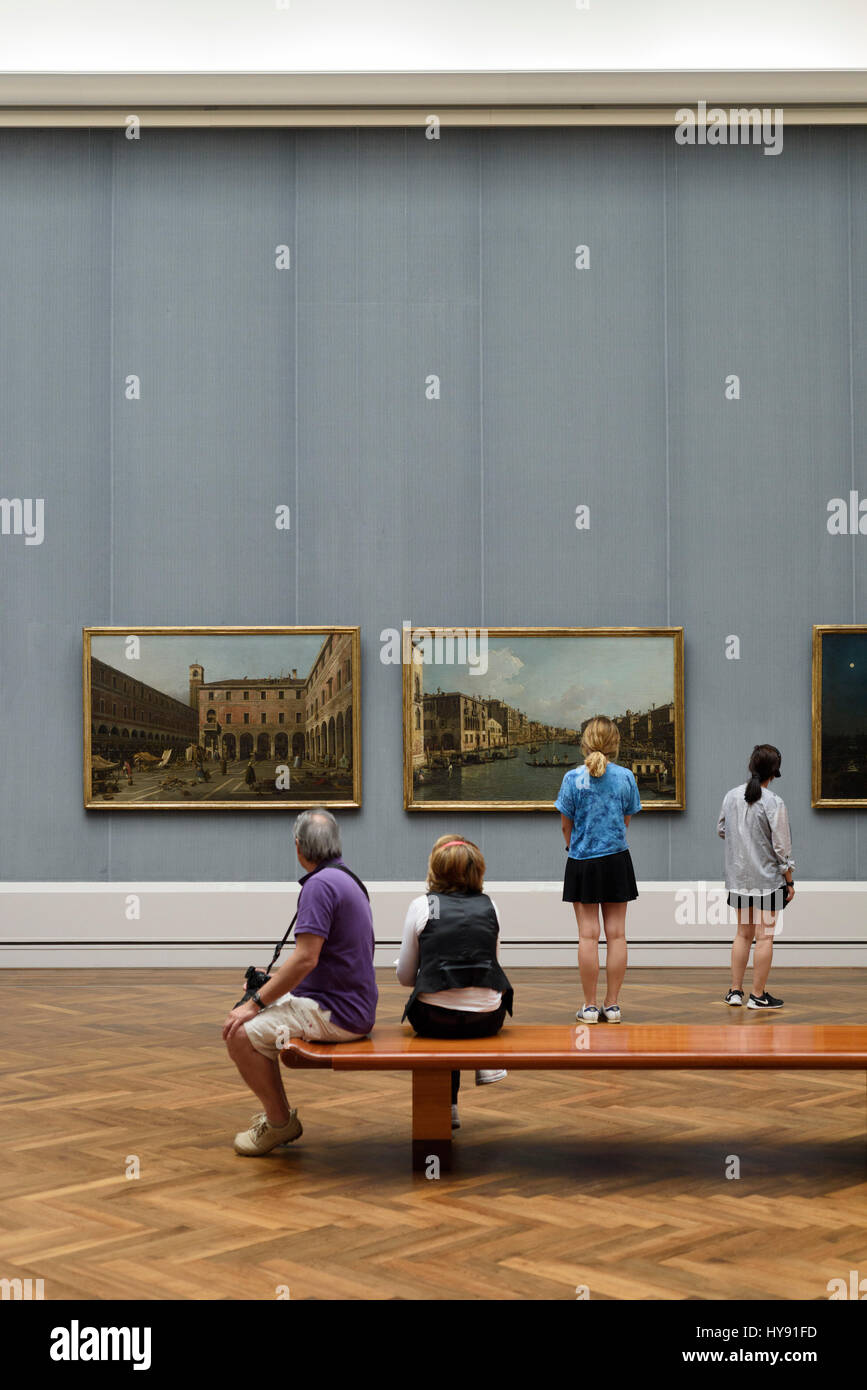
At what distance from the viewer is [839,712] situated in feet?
41.7

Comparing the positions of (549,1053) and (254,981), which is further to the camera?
(254,981)

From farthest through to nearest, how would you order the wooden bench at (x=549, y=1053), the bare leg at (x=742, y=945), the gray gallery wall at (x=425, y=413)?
the gray gallery wall at (x=425, y=413), the bare leg at (x=742, y=945), the wooden bench at (x=549, y=1053)

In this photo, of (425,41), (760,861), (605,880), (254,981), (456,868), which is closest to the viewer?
(254,981)

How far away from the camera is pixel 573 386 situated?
12.9m

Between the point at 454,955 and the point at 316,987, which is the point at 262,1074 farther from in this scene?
the point at 454,955

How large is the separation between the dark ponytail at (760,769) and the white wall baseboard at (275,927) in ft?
9.31

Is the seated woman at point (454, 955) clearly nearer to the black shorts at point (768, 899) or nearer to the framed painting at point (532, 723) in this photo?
the black shorts at point (768, 899)

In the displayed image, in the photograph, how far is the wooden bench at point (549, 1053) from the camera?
5426 mm

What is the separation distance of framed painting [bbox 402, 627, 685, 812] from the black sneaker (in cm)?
294

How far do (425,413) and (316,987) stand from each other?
808 cm

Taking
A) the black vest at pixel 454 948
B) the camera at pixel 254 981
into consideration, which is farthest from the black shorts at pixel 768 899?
the camera at pixel 254 981

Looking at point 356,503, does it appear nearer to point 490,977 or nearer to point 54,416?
point 54,416

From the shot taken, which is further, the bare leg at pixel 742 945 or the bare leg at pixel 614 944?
the bare leg at pixel 742 945

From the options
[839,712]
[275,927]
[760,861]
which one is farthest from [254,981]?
[839,712]
